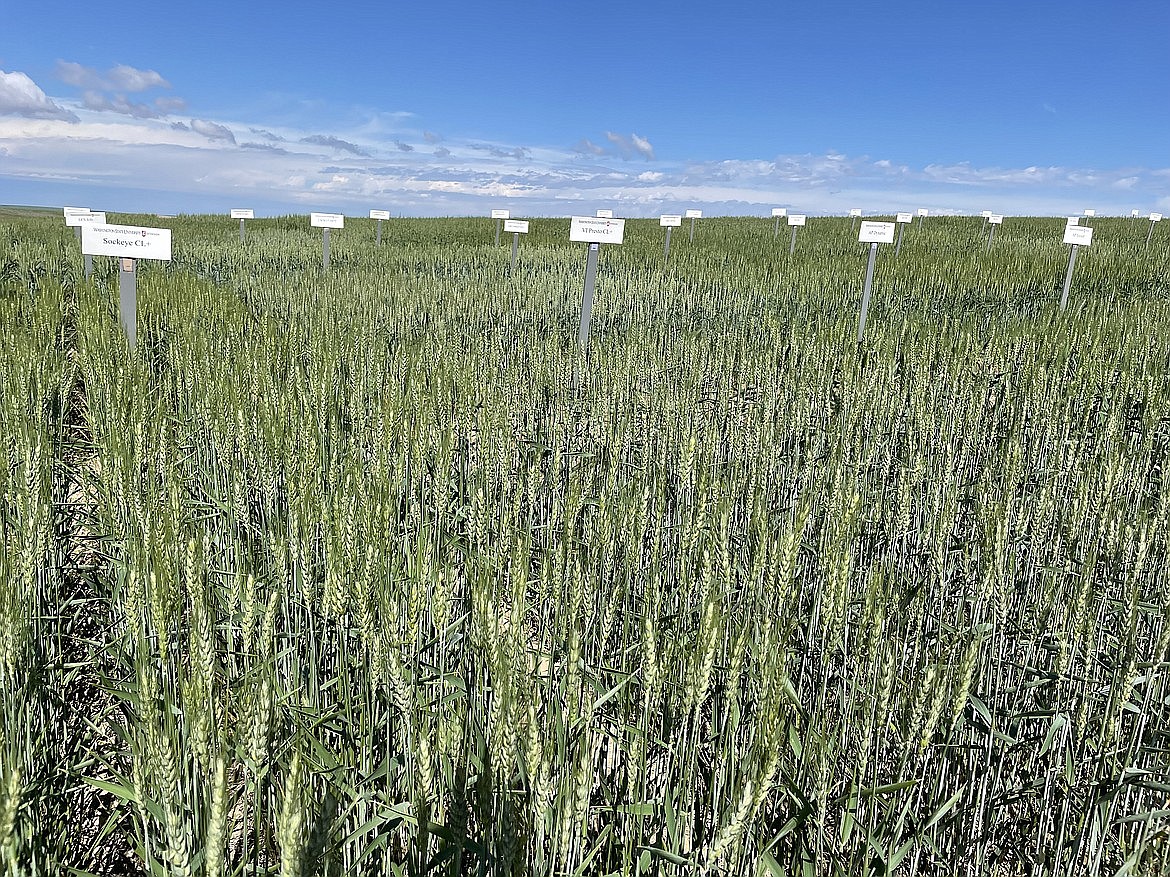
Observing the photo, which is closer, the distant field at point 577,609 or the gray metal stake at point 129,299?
the distant field at point 577,609

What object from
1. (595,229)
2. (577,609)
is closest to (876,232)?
(595,229)

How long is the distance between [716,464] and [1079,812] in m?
1.92

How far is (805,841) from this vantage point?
145 centimetres

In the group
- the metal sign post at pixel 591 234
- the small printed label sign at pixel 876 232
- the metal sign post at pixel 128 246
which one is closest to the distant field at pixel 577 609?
the metal sign post at pixel 128 246

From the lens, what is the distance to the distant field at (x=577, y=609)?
1.22m

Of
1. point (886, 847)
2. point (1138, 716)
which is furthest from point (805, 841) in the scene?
point (1138, 716)

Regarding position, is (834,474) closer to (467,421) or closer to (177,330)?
(467,421)

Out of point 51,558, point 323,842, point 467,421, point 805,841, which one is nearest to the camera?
point 323,842

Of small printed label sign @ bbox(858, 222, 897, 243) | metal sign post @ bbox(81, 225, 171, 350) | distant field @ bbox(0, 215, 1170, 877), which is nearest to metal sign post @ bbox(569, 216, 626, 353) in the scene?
distant field @ bbox(0, 215, 1170, 877)

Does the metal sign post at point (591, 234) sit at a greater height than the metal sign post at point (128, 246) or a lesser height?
greater

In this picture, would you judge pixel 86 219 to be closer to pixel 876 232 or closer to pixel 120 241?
pixel 120 241

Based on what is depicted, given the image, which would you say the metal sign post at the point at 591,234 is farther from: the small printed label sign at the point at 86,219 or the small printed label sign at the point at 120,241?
the small printed label sign at the point at 86,219

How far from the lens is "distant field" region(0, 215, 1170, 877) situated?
1.22 meters

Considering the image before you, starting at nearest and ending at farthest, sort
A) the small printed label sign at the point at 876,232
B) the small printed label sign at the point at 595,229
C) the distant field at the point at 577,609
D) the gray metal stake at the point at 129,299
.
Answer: the distant field at the point at 577,609 < the gray metal stake at the point at 129,299 < the small printed label sign at the point at 595,229 < the small printed label sign at the point at 876,232
